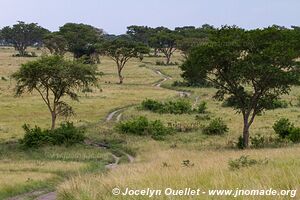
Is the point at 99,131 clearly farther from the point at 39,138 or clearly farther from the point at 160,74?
the point at 160,74

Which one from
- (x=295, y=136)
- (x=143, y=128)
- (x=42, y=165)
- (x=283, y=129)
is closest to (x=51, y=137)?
(x=143, y=128)

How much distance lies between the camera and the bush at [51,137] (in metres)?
34.5

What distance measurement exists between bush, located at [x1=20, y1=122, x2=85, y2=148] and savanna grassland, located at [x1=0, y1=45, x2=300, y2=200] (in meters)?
0.86

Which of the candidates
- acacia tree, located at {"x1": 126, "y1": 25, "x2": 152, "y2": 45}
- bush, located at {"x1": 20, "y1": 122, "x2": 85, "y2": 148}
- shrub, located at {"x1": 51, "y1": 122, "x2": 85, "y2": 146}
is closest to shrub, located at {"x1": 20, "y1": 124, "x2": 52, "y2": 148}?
bush, located at {"x1": 20, "y1": 122, "x2": 85, "y2": 148}

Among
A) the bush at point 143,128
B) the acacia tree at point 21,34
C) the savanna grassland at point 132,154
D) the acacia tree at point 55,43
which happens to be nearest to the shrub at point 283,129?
the savanna grassland at point 132,154

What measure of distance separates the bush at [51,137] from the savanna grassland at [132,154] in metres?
0.86

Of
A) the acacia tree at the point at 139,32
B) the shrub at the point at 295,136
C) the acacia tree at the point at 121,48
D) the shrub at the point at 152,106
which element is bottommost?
the shrub at the point at 152,106

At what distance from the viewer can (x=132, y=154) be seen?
3228 centimetres

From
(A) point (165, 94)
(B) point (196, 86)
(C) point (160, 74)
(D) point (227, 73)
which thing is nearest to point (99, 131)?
(D) point (227, 73)

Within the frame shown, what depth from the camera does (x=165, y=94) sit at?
71.4 meters

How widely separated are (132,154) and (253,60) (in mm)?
9944

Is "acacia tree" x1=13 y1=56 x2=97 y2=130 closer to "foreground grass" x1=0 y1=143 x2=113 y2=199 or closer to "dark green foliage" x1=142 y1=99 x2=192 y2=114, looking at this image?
"foreground grass" x1=0 y1=143 x2=113 y2=199

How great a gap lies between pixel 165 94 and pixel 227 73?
38.4 metres

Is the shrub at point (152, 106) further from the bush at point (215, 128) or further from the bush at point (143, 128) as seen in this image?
the bush at point (215, 128)
